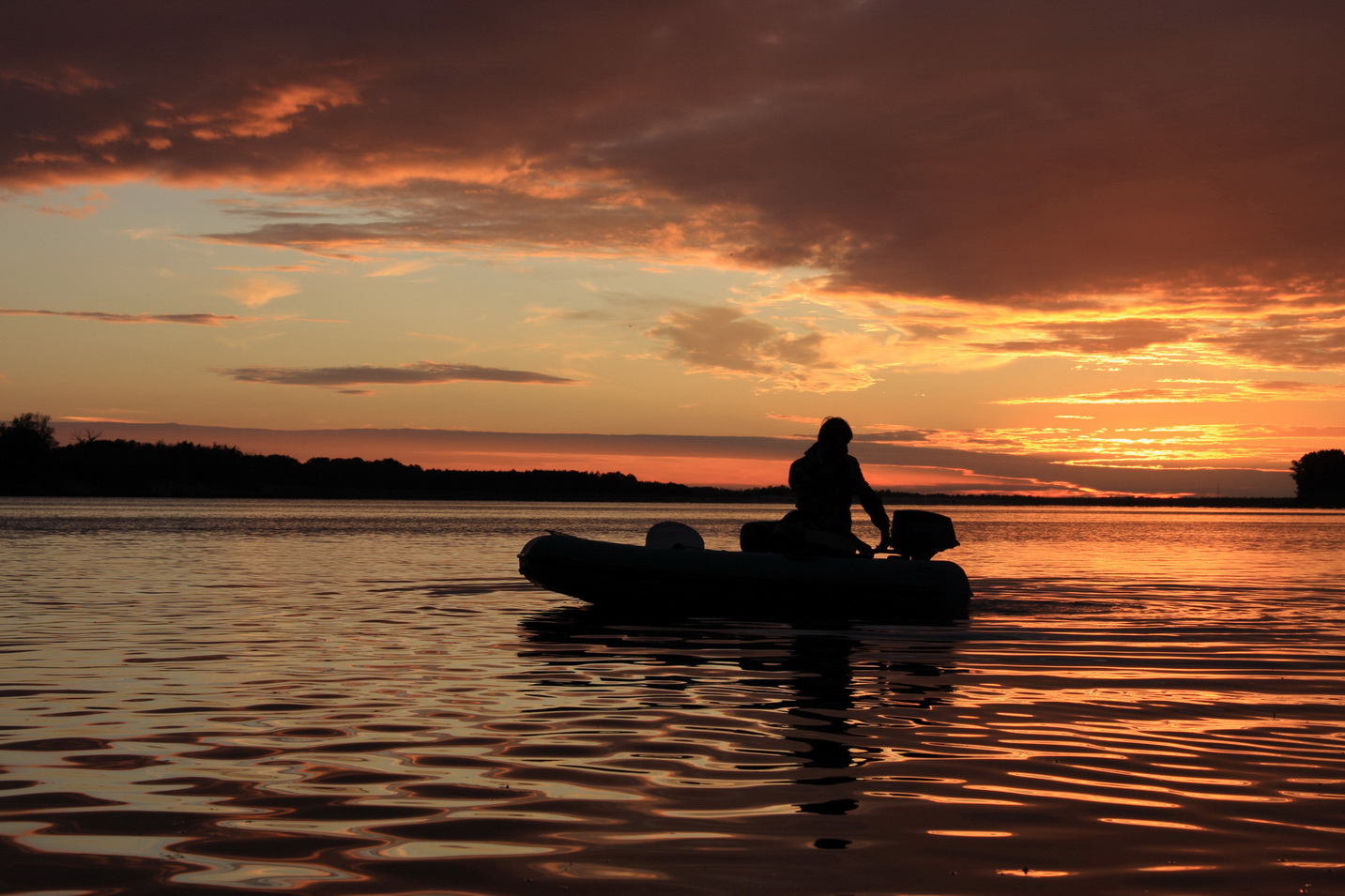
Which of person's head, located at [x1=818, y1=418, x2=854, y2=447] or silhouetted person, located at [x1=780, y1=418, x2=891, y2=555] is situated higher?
person's head, located at [x1=818, y1=418, x2=854, y2=447]

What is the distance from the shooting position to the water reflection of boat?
14008 mm

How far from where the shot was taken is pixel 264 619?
13711mm

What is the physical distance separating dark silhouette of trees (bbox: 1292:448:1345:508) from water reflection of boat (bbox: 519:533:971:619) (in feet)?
582

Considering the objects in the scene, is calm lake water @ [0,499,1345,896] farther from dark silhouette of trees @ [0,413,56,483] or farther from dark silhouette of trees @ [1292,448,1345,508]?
dark silhouette of trees @ [1292,448,1345,508]

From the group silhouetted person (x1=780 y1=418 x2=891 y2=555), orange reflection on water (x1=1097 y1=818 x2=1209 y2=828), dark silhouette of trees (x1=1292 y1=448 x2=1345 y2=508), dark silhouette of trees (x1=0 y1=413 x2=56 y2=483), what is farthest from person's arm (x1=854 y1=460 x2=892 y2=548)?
dark silhouette of trees (x1=1292 y1=448 x2=1345 y2=508)

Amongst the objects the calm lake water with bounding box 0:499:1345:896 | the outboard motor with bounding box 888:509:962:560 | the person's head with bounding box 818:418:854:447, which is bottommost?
the calm lake water with bounding box 0:499:1345:896

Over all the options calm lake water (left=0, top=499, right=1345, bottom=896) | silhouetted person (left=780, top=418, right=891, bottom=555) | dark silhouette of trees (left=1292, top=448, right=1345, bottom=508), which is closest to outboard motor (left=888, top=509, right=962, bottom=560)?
silhouetted person (left=780, top=418, right=891, bottom=555)

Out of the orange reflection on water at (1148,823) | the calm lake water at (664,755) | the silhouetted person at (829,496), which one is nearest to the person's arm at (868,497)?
the silhouetted person at (829,496)

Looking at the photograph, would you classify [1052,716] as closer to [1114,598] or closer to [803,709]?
[803,709]

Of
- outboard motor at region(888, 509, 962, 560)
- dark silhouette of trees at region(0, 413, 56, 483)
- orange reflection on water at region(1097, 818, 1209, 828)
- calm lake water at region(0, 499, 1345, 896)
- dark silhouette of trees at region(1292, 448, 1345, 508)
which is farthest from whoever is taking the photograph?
dark silhouette of trees at region(1292, 448, 1345, 508)

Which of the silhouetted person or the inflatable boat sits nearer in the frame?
the silhouetted person

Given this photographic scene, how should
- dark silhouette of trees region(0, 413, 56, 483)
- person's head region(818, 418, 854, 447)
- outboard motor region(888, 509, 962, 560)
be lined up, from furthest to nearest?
1. dark silhouette of trees region(0, 413, 56, 483)
2. outboard motor region(888, 509, 962, 560)
3. person's head region(818, 418, 854, 447)

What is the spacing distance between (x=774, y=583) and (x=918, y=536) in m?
2.05

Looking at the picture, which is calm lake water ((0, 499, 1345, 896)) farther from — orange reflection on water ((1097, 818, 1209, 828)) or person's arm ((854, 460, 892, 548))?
person's arm ((854, 460, 892, 548))
